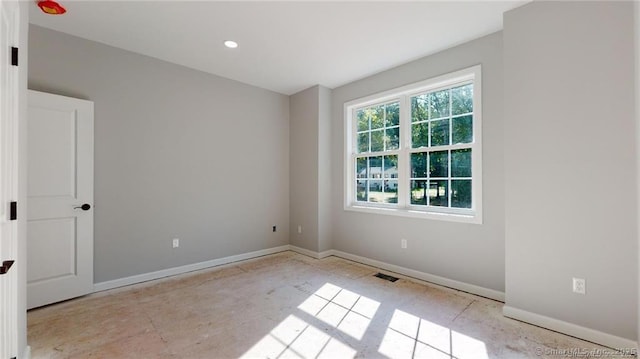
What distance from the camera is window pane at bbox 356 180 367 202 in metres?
4.30

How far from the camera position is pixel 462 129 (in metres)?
3.22

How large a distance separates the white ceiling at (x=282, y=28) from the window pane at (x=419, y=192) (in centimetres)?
157

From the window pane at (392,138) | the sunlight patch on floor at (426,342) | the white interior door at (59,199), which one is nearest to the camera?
the sunlight patch on floor at (426,342)

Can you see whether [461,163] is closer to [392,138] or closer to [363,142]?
[392,138]

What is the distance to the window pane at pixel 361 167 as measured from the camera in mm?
4289

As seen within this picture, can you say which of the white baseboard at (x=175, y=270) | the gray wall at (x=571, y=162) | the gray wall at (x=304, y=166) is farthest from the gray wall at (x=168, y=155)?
the gray wall at (x=571, y=162)

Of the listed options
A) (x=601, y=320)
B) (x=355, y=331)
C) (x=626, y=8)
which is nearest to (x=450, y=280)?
(x=601, y=320)

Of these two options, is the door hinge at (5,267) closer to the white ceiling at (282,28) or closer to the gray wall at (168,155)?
the gray wall at (168,155)

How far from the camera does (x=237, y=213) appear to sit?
4.28 meters

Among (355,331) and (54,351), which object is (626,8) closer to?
(355,331)

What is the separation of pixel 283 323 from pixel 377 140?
8.99 feet

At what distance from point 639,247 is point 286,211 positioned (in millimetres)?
4078

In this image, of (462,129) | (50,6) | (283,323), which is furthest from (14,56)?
(462,129)

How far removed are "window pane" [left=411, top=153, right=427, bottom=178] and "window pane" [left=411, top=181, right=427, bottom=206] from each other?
101 millimetres
